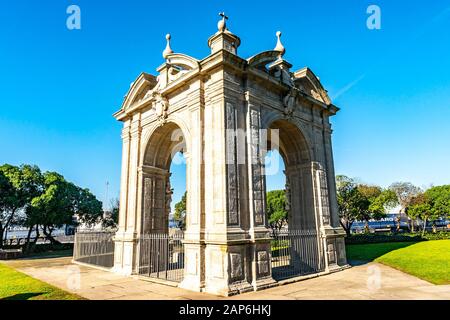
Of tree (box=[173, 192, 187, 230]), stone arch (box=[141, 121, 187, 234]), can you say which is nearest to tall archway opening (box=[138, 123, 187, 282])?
stone arch (box=[141, 121, 187, 234])

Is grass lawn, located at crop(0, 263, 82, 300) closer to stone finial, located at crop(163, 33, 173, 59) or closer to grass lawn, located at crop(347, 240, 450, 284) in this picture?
stone finial, located at crop(163, 33, 173, 59)

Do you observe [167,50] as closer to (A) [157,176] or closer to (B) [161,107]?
(B) [161,107]

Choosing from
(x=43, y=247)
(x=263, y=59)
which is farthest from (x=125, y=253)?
(x=43, y=247)

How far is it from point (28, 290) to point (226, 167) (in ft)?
24.9

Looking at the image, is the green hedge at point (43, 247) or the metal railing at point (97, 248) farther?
the green hedge at point (43, 247)

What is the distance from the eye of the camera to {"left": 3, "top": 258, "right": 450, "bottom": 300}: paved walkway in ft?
27.9

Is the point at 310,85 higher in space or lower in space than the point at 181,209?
higher

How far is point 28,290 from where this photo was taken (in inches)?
384

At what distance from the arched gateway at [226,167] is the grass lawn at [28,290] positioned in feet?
10.3

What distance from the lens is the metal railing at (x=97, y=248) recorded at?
1557 centimetres

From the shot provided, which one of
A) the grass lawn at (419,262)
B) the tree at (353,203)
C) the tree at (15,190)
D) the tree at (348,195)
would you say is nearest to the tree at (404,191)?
the tree at (353,203)

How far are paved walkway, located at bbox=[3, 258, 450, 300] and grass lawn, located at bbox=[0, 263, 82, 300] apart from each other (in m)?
0.39

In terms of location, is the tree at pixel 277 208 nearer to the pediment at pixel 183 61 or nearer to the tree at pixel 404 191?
the tree at pixel 404 191

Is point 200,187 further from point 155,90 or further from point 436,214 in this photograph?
point 436,214
